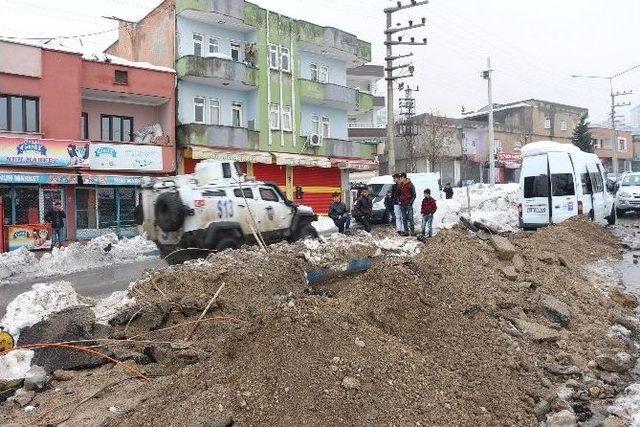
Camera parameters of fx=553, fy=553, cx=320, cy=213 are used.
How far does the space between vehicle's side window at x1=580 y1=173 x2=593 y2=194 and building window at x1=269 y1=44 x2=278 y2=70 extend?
1858 centimetres

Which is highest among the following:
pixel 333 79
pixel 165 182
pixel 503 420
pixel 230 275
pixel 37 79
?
pixel 333 79

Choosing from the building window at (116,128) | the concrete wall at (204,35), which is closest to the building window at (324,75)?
the concrete wall at (204,35)

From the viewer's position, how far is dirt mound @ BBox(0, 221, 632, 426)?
14.7 feet

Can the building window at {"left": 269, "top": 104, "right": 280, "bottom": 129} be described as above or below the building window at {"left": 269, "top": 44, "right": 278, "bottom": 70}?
below

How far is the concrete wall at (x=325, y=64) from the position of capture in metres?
33.2

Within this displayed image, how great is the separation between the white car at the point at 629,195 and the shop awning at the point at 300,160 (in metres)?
15.4

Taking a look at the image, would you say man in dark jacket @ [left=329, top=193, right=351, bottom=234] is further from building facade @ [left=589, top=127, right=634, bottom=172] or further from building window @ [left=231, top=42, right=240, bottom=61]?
building facade @ [left=589, top=127, right=634, bottom=172]

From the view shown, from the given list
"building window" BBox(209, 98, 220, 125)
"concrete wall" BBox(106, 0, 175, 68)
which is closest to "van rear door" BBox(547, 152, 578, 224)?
"building window" BBox(209, 98, 220, 125)

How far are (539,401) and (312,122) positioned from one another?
29650 mm

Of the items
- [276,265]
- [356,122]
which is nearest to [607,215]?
[276,265]

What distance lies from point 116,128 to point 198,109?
14.3 ft

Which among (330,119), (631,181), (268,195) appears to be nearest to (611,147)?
(330,119)

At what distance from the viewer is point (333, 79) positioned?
35312mm

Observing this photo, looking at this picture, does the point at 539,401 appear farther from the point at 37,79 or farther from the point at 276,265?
the point at 37,79
